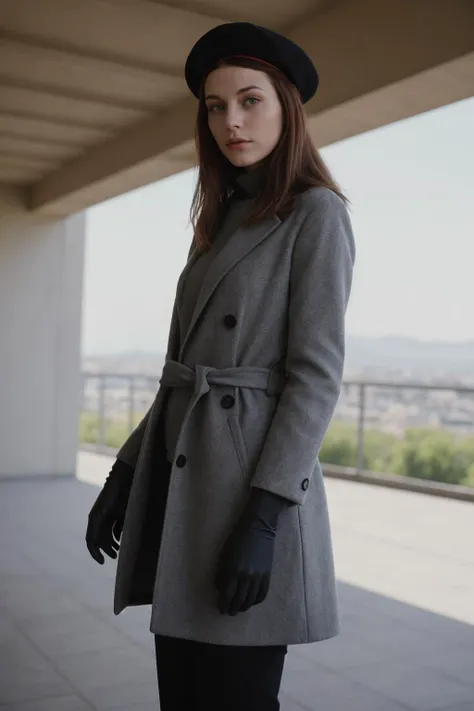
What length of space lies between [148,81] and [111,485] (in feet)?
12.9

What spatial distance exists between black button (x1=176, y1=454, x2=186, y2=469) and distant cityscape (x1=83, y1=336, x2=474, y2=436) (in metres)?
3.82

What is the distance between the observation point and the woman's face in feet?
5.31

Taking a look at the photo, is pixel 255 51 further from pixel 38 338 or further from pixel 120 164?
pixel 38 338

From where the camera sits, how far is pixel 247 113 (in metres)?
1.62

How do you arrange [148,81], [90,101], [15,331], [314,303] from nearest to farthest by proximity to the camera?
[314,303]
[148,81]
[90,101]
[15,331]

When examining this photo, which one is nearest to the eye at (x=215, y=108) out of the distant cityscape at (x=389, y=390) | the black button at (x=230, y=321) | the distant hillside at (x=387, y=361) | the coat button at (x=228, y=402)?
the black button at (x=230, y=321)

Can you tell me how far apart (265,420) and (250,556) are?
236 mm

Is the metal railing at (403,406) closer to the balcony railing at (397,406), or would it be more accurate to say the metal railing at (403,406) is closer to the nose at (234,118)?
the balcony railing at (397,406)

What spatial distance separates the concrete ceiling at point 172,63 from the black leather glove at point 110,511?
2.49m

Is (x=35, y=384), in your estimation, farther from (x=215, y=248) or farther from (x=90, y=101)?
(x=215, y=248)

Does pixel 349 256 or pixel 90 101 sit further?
pixel 90 101

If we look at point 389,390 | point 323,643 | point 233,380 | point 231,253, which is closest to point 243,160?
point 231,253

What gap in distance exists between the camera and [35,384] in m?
8.76

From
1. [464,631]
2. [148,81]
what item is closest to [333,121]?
[148,81]
